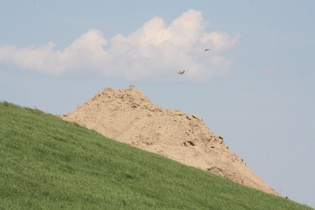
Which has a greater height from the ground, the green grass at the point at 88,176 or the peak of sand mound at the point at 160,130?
the peak of sand mound at the point at 160,130

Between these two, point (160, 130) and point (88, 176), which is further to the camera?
point (160, 130)

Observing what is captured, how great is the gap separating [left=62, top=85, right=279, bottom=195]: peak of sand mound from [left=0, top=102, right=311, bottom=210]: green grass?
5.21 m

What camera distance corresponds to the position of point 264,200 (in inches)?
1079

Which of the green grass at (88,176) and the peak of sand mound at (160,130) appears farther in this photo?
the peak of sand mound at (160,130)

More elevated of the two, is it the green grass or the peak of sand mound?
the peak of sand mound

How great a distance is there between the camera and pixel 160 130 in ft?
119

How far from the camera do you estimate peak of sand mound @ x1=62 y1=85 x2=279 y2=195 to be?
3512 cm

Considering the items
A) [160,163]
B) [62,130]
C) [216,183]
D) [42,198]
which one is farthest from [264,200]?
[42,198]

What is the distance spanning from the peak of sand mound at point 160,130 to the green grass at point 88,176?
17.1 feet

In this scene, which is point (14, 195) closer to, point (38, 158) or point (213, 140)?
point (38, 158)

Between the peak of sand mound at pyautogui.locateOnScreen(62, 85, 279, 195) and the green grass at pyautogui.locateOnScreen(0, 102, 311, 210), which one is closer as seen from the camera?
the green grass at pyautogui.locateOnScreen(0, 102, 311, 210)

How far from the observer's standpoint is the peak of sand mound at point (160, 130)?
35125 millimetres

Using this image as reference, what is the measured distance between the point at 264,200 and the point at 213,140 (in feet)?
35.7

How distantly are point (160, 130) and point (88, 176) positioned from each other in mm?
14436
